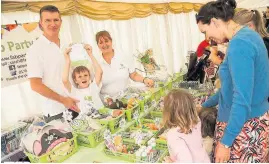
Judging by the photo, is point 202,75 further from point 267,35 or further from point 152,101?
point 267,35

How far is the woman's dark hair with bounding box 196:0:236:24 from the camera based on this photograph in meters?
1.26

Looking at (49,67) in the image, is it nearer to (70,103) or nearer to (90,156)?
(70,103)

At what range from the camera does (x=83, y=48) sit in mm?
2098

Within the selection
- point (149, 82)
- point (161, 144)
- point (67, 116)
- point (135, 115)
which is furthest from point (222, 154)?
point (149, 82)

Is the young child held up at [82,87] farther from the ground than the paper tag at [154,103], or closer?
farther from the ground

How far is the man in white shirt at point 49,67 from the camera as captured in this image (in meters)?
1.79

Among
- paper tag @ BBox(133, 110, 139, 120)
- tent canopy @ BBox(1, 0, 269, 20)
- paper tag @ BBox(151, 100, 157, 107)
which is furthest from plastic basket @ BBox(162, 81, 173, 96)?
tent canopy @ BBox(1, 0, 269, 20)

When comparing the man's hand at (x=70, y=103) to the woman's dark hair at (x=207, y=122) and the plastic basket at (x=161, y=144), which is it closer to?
the plastic basket at (x=161, y=144)

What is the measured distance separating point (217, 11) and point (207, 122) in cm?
96

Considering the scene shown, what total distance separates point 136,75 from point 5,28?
54.5 inches

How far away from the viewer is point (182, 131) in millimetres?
1472

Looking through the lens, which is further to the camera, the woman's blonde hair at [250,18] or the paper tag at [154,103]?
the paper tag at [154,103]

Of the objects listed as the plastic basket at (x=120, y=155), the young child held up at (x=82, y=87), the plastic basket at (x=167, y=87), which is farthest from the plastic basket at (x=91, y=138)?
the plastic basket at (x=167, y=87)

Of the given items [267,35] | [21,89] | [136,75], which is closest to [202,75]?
[136,75]
